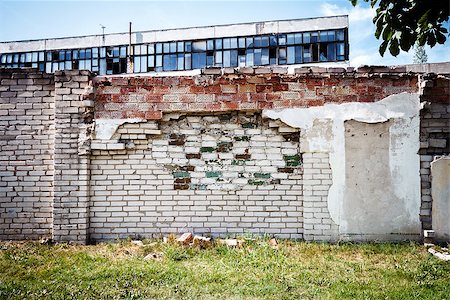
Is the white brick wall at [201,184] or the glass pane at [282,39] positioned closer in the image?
the white brick wall at [201,184]

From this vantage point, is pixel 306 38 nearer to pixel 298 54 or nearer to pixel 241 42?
pixel 298 54

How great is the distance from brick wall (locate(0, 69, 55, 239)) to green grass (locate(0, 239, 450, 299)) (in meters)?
0.42

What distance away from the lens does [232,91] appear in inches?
201

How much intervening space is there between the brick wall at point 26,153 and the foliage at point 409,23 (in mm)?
4647

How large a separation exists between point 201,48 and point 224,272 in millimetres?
21325

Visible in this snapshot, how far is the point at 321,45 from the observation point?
2202cm

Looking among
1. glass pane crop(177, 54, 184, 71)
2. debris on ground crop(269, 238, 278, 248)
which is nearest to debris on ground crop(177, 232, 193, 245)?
debris on ground crop(269, 238, 278, 248)

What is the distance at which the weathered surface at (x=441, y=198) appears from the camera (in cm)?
486

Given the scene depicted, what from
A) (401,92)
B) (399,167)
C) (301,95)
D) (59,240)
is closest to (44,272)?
(59,240)

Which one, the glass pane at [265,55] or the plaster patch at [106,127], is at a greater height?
the glass pane at [265,55]

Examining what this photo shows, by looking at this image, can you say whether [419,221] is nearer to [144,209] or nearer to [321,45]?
[144,209]

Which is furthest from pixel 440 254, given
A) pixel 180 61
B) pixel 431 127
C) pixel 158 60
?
pixel 158 60

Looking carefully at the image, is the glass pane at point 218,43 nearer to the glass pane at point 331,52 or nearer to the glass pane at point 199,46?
the glass pane at point 199,46

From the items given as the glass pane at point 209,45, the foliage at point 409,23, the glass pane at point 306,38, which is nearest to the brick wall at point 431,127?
Answer: the foliage at point 409,23
